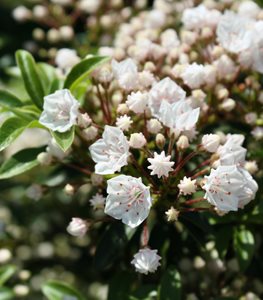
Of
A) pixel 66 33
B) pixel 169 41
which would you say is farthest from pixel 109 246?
pixel 66 33

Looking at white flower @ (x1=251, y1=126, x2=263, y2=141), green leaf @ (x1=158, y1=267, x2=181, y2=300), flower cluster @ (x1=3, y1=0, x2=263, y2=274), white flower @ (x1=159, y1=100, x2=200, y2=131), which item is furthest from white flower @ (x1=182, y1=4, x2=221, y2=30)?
green leaf @ (x1=158, y1=267, x2=181, y2=300)

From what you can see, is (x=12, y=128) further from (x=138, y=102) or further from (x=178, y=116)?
(x=178, y=116)

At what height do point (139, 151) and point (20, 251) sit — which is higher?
point (139, 151)

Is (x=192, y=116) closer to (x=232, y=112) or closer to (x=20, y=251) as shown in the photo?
(x=232, y=112)

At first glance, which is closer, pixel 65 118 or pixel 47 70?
pixel 65 118

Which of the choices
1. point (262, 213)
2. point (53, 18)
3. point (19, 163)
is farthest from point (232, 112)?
point (53, 18)

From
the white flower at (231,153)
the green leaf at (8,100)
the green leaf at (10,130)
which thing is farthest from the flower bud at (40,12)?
the white flower at (231,153)

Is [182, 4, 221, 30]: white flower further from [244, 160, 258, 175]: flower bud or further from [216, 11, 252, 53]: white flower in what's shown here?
[244, 160, 258, 175]: flower bud
